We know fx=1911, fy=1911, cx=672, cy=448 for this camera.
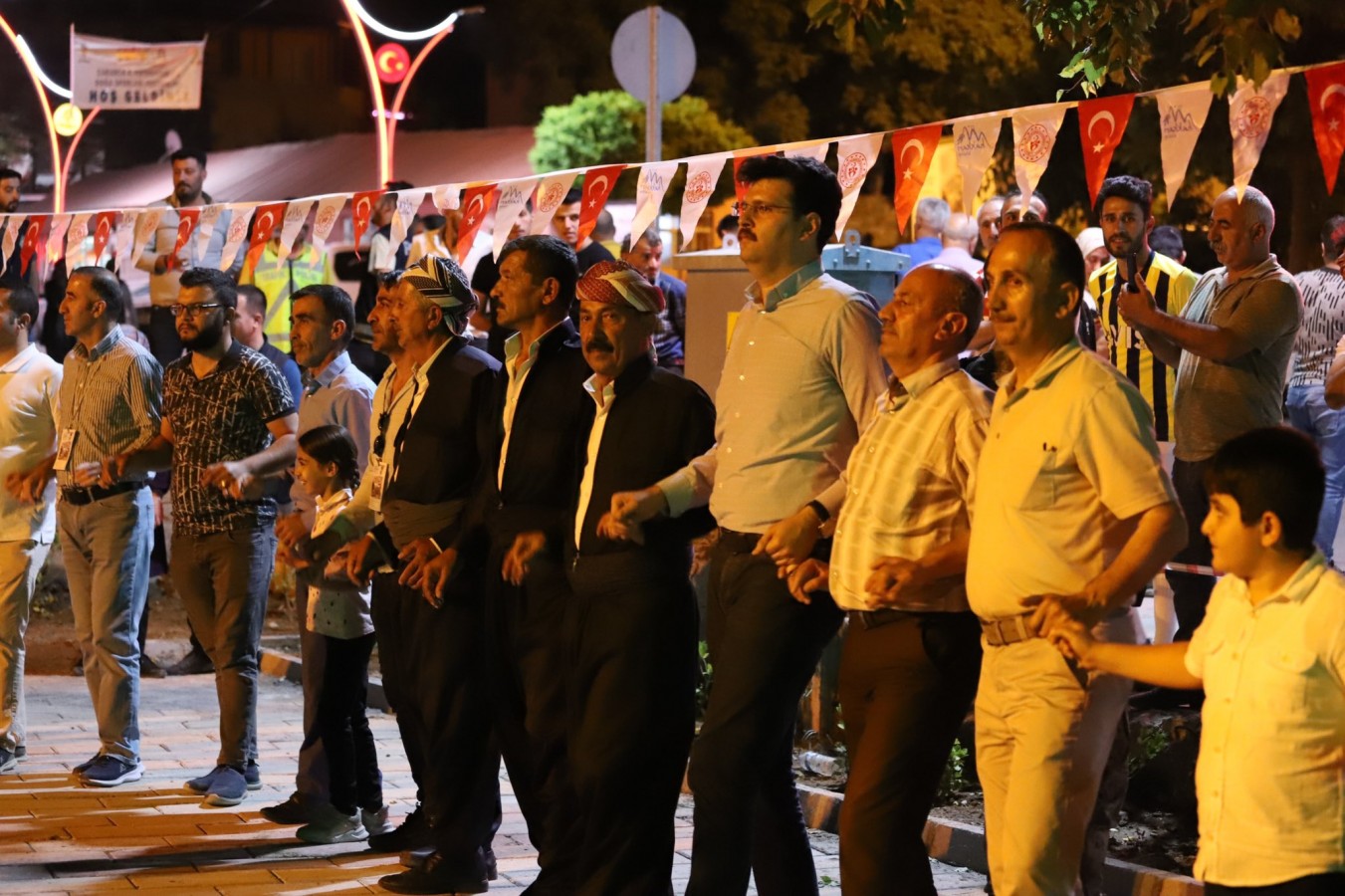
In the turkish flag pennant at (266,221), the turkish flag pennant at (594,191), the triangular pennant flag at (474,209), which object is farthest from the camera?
the turkish flag pennant at (266,221)

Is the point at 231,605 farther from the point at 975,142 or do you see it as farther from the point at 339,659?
the point at 975,142

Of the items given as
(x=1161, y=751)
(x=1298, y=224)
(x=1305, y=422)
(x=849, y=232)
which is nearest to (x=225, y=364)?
(x=849, y=232)

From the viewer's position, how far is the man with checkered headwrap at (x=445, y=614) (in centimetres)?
717

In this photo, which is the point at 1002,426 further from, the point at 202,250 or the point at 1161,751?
the point at 202,250

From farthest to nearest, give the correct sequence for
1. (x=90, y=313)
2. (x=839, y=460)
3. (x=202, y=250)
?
(x=202, y=250), (x=90, y=313), (x=839, y=460)

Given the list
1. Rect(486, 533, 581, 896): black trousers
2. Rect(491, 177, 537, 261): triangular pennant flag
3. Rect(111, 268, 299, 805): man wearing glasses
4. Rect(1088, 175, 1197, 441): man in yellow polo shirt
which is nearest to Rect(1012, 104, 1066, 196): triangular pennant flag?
Rect(1088, 175, 1197, 441): man in yellow polo shirt

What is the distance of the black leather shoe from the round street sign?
5942mm

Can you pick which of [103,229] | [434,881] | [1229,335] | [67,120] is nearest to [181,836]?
[434,881]

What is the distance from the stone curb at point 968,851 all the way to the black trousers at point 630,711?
3.18ft

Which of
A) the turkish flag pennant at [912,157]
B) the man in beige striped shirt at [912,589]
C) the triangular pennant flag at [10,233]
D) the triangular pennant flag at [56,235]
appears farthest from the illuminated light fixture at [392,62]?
the man in beige striped shirt at [912,589]

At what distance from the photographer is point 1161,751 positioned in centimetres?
786

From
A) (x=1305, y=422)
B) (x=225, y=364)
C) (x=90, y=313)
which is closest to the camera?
(x=225, y=364)

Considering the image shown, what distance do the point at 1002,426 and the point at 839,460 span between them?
0.86m

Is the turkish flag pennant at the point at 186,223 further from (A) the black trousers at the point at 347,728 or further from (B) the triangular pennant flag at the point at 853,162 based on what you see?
(B) the triangular pennant flag at the point at 853,162
